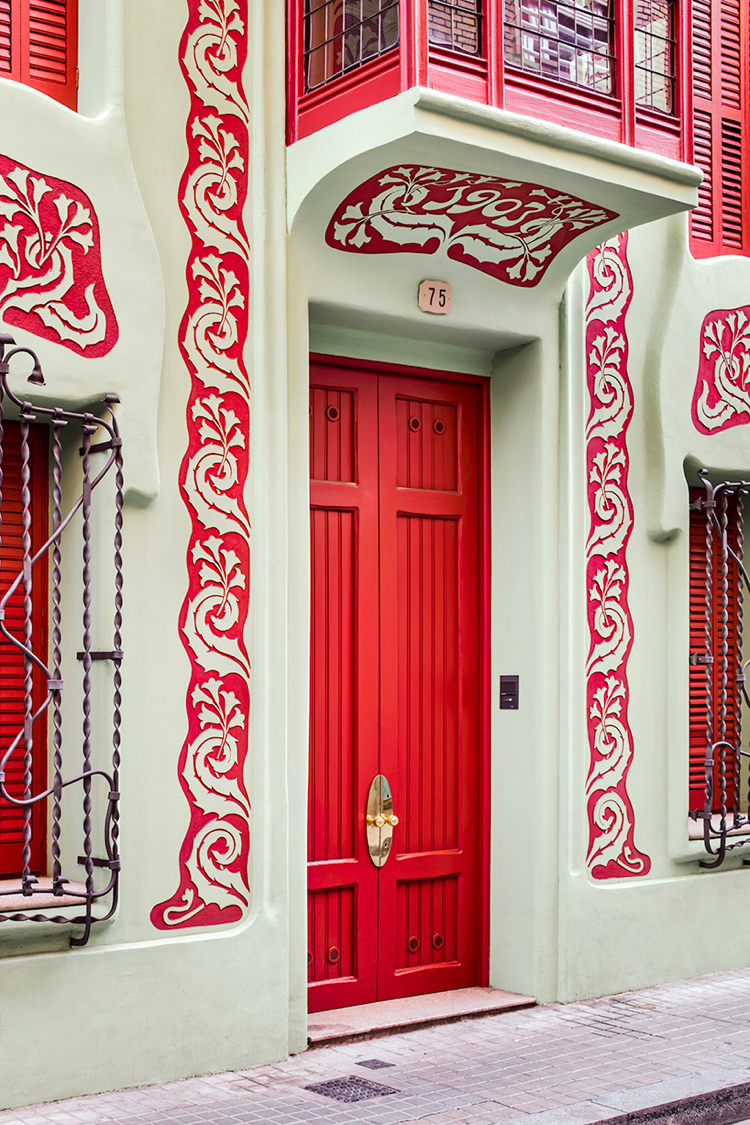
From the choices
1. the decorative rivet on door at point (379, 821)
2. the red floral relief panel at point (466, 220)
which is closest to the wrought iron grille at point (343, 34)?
the red floral relief panel at point (466, 220)

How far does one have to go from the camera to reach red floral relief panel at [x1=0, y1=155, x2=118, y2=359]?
510cm

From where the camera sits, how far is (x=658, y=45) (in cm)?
667

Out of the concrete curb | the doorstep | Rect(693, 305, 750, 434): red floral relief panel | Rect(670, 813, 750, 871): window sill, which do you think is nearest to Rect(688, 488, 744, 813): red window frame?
Rect(670, 813, 750, 871): window sill

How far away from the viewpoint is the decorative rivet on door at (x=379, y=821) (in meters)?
6.46

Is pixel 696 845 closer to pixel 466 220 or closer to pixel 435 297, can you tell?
pixel 435 297

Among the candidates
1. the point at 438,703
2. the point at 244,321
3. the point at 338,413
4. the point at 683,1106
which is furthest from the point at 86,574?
the point at 683,1106

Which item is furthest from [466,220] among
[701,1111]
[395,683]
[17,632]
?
[701,1111]

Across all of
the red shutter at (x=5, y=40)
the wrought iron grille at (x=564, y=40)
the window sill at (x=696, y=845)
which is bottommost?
the window sill at (x=696, y=845)

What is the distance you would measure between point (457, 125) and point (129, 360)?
1687 millimetres

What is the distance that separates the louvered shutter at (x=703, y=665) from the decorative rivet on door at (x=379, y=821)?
208cm

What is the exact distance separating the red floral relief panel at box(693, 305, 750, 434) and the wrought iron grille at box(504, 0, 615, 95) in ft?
5.90

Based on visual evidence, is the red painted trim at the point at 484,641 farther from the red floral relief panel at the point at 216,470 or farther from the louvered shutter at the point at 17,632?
the louvered shutter at the point at 17,632

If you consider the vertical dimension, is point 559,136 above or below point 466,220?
above

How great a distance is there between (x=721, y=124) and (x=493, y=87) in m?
2.88
